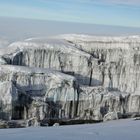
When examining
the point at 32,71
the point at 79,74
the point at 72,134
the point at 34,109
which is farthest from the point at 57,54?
the point at 72,134

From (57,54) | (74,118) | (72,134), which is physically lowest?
(74,118)

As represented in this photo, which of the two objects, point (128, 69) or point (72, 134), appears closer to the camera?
point (72, 134)

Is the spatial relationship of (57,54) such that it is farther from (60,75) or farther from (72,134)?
(72,134)

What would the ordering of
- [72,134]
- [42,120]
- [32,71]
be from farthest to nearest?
[32,71] < [42,120] < [72,134]

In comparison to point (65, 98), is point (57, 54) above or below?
above

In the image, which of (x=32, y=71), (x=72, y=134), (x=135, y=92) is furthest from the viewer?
(x=135, y=92)

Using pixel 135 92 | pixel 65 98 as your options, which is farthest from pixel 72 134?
pixel 135 92
